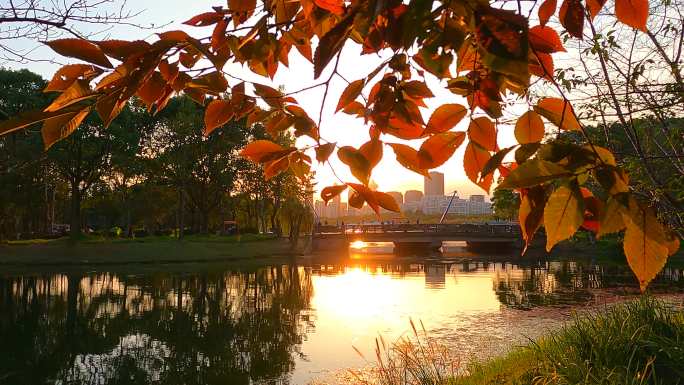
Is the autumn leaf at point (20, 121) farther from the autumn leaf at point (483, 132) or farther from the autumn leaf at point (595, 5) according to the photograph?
the autumn leaf at point (595, 5)

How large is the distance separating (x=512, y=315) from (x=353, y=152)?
1607cm

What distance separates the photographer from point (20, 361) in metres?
10.9

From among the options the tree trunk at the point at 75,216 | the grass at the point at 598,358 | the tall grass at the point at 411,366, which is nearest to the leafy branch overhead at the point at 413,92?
the tall grass at the point at 411,366

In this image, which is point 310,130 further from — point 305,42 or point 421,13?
point 421,13

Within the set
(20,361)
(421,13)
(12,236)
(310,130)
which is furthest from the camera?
(12,236)

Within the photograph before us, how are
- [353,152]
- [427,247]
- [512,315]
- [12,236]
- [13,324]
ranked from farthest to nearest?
[427,247], [12,236], [512,315], [13,324], [353,152]

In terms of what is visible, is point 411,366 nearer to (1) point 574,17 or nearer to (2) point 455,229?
(1) point 574,17

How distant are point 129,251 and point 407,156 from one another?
3440cm

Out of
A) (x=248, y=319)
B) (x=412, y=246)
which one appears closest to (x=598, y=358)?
(x=248, y=319)

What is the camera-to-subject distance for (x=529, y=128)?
31.8 inches

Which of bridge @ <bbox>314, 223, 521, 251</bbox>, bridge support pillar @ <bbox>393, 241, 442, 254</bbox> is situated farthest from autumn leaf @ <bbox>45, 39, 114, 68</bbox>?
bridge support pillar @ <bbox>393, 241, 442, 254</bbox>

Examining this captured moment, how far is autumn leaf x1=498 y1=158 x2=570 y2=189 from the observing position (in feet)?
1.94

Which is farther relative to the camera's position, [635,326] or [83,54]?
[635,326]

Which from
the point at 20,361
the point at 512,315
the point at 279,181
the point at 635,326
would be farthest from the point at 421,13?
the point at 279,181
